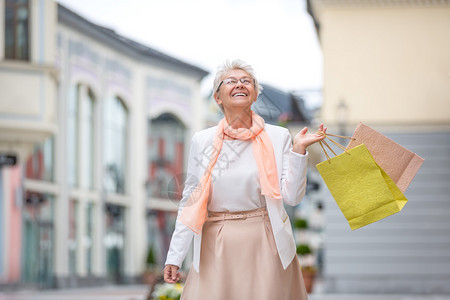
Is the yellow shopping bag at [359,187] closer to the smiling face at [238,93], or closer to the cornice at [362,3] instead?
the smiling face at [238,93]

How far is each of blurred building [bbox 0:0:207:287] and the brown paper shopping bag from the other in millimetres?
13908

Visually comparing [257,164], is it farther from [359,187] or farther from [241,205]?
[359,187]

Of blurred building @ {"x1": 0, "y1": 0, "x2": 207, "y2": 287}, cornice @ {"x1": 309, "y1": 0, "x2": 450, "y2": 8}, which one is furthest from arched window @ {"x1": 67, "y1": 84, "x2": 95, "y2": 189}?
cornice @ {"x1": 309, "y1": 0, "x2": 450, "y2": 8}

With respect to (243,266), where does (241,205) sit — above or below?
above

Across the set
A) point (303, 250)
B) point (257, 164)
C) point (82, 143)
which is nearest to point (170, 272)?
point (257, 164)

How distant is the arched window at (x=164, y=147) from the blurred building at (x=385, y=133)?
16.3 meters

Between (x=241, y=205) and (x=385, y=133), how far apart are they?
1342cm

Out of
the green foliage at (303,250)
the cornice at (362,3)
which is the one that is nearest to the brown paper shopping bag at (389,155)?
the cornice at (362,3)

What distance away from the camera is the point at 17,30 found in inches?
724

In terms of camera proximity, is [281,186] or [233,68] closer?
[281,186]

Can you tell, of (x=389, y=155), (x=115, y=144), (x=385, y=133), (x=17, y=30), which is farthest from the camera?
(x=115, y=144)

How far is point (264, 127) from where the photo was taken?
3789mm

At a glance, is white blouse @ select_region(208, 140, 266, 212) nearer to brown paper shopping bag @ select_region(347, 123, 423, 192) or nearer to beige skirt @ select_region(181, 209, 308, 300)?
beige skirt @ select_region(181, 209, 308, 300)

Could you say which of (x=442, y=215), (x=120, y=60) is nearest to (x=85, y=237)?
(x=120, y=60)
